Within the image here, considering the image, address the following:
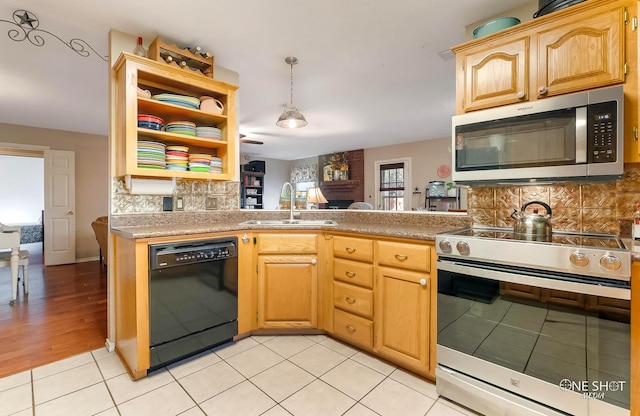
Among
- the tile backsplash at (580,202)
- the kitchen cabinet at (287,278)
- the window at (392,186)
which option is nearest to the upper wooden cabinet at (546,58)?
the tile backsplash at (580,202)

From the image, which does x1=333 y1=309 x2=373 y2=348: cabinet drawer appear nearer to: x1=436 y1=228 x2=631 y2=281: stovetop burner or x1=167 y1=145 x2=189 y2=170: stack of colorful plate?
x1=436 y1=228 x2=631 y2=281: stovetop burner

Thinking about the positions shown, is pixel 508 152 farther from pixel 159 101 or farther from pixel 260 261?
pixel 159 101

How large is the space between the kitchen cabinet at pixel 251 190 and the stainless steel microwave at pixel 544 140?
6675 millimetres

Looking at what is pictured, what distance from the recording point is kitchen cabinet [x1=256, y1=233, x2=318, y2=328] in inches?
87.6

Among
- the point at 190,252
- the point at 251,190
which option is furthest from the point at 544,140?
the point at 251,190

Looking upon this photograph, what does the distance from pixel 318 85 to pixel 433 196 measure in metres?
3.96

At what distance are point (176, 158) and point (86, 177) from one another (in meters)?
4.38

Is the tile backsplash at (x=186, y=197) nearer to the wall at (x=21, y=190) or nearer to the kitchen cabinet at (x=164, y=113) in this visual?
the kitchen cabinet at (x=164, y=113)

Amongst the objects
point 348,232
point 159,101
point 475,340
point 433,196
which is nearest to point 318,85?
point 159,101

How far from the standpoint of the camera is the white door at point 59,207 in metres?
4.84

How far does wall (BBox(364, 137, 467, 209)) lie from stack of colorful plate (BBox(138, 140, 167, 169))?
542cm

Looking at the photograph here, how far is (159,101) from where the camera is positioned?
212 cm

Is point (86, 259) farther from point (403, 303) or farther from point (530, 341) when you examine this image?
point (530, 341)

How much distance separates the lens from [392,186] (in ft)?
23.4
